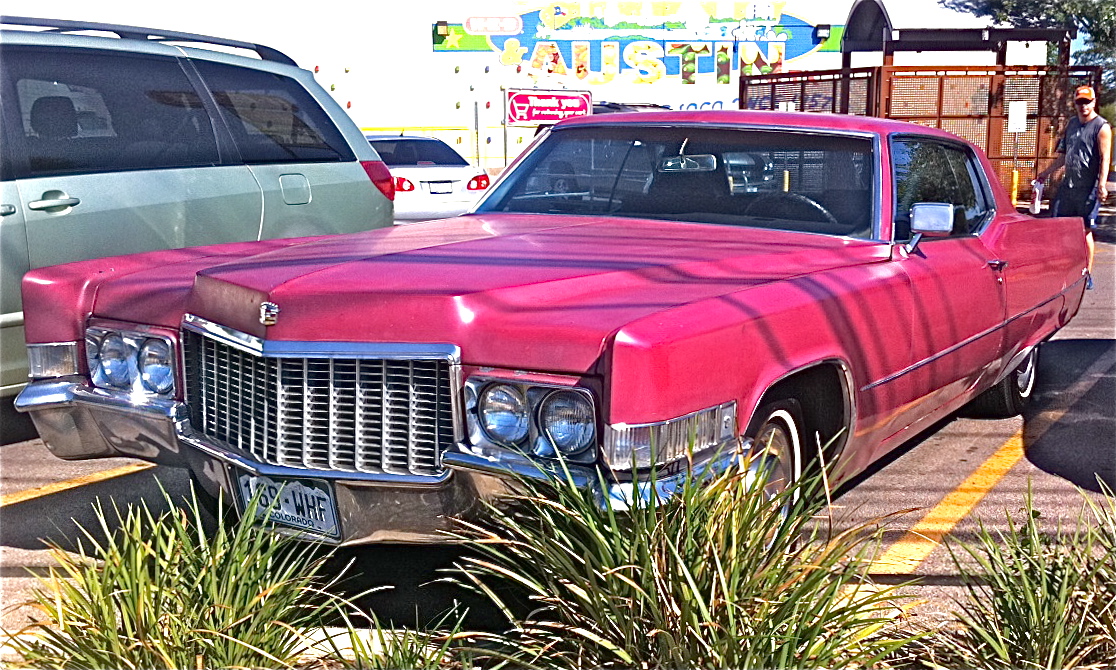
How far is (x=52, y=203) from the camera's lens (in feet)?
18.4

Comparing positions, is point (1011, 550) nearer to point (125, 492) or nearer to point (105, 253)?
point (125, 492)

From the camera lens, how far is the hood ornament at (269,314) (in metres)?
3.46

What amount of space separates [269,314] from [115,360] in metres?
0.92

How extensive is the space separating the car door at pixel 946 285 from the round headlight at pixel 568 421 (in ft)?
5.85

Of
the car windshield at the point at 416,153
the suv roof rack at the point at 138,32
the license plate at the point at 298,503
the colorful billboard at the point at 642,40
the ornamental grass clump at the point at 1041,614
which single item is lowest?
the ornamental grass clump at the point at 1041,614

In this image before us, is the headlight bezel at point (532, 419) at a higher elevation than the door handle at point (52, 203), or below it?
below

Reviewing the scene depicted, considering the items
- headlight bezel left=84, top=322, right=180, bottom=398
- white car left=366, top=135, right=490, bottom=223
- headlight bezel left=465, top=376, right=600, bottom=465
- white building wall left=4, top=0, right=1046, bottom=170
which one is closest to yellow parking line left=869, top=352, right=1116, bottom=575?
headlight bezel left=465, top=376, right=600, bottom=465

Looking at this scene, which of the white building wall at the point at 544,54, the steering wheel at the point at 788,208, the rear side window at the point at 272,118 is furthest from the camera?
the white building wall at the point at 544,54

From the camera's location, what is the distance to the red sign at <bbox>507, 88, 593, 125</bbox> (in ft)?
58.5

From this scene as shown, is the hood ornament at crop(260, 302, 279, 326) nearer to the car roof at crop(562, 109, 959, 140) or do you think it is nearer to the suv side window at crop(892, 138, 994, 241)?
the car roof at crop(562, 109, 959, 140)

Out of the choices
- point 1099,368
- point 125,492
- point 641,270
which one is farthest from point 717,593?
point 1099,368

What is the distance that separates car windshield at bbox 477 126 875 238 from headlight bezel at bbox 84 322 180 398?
1808 mm

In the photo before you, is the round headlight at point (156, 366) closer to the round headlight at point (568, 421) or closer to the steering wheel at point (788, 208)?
the round headlight at point (568, 421)

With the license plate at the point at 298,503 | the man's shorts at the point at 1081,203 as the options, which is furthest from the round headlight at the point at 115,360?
the man's shorts at the point at 1081,203
